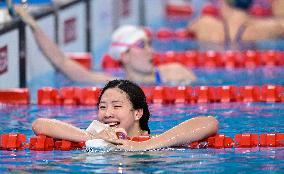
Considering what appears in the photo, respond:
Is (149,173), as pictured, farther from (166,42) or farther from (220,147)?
(166,42)

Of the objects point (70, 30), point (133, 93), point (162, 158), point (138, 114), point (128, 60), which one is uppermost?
point (70, 30)

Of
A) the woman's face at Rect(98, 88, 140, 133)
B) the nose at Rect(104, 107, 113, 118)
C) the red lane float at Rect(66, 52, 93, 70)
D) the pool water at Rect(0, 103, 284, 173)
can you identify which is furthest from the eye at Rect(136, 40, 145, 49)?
the nose at Rect(104, 107, 113, 118)

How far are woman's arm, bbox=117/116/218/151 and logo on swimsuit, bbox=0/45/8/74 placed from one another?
116 inches

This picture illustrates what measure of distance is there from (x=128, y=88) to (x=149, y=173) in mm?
1165

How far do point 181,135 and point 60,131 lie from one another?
0.71 m

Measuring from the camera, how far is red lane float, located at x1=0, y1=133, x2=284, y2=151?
601 centimetres

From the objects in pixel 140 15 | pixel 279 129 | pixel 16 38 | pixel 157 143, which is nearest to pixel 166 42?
pixel 140 15

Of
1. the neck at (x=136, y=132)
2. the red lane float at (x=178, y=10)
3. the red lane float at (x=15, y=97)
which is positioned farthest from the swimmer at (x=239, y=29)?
the neck at (x=136, y=132)

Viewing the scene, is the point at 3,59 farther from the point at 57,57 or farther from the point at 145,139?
the point at 145,139

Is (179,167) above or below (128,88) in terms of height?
below

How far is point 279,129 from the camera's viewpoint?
6.75m

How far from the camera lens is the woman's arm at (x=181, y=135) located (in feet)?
19.0

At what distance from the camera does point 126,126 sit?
6.16 meters

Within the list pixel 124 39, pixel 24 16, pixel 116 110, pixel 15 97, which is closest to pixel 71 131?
pixel 116 110
